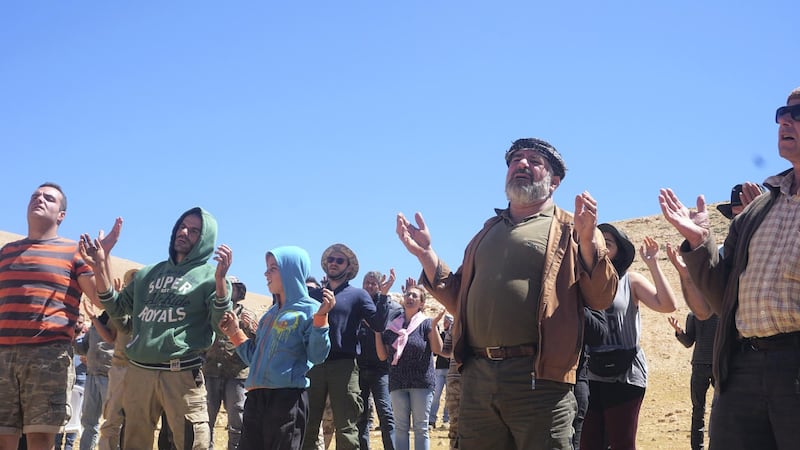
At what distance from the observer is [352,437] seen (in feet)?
28.8

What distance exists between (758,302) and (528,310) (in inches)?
57.9

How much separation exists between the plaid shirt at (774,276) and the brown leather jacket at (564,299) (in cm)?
103

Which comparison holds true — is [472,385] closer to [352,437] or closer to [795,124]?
[795,124]

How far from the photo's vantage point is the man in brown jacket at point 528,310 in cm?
514

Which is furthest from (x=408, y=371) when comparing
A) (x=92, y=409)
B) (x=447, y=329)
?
(x=92, y=409)

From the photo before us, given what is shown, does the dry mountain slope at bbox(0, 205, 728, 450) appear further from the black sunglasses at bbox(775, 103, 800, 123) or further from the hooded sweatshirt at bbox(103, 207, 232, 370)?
the hooded sweatshirt at bbox(103, 207, 232, 370)

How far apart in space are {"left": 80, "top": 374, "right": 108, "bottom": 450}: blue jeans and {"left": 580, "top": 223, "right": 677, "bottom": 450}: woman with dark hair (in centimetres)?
681

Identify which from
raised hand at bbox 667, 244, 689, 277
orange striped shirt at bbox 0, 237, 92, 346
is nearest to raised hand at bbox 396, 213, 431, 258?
raised hand at bbox 667, 244, 689, 277

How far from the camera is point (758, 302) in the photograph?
423cm

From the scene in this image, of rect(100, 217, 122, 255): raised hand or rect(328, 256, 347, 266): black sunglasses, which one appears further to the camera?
rect(328, 256, 347, 266): black sunglasses

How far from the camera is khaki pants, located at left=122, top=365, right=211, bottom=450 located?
23.3ft

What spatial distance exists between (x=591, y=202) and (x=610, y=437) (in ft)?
9.08

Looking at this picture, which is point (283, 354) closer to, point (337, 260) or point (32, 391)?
point (32, 391)

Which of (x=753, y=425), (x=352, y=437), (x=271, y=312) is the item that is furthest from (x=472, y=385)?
(x=352, y=437)
